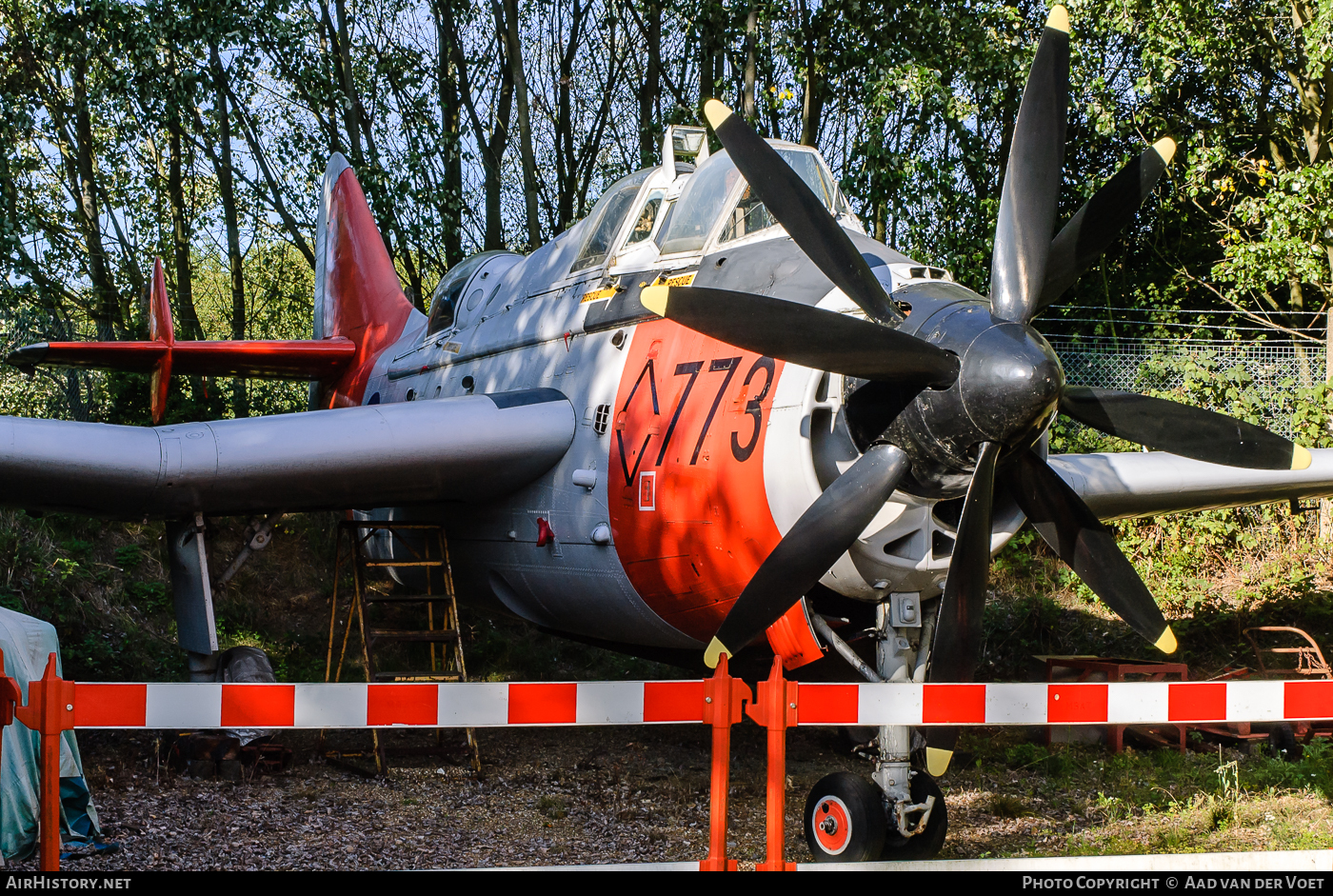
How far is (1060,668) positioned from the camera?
10.0m

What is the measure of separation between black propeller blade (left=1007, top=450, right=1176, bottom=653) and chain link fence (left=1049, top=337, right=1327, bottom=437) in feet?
32.5

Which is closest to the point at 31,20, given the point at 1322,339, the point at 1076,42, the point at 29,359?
the point at 29,359

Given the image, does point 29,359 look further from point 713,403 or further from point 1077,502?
point 1077,502

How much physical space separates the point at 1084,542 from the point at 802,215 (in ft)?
6.69

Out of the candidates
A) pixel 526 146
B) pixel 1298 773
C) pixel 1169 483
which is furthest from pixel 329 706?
pixel 526 146

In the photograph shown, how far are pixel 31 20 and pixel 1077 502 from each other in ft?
61.3

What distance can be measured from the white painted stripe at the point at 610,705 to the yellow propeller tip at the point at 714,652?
48cm

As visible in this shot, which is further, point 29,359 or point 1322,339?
point 1322,339

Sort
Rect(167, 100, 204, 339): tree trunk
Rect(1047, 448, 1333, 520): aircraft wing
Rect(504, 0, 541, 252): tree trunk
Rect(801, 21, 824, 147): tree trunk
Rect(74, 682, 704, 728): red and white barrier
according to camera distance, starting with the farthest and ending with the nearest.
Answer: Rect(167, 100, 204, 339): tree trunk → Rect(504, 0, 541, 252): tree trunk → Rect(801, 21, 824, 147): tree trunk → Rect(1047, 448, 1333, 520): aircraft wing → Rect(74, 682, 704, 728): red and white barrier

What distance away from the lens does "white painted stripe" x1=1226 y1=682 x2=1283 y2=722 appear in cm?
479

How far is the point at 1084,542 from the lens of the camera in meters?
5.12

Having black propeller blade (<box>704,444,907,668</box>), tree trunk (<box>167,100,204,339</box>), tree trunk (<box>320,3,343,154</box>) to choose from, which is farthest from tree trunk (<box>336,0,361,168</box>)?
black propeller blade (<box>704,444,907,668</box>)

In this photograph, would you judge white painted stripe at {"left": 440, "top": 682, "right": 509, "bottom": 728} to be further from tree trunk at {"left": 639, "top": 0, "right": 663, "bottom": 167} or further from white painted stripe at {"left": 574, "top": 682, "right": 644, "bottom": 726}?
tree trunk at {"left": 639, "top": 0, "right": 663, "bottom": 167}

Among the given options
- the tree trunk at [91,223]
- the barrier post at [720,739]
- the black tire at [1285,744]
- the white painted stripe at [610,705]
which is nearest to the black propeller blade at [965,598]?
the barrier post at [720,739]
